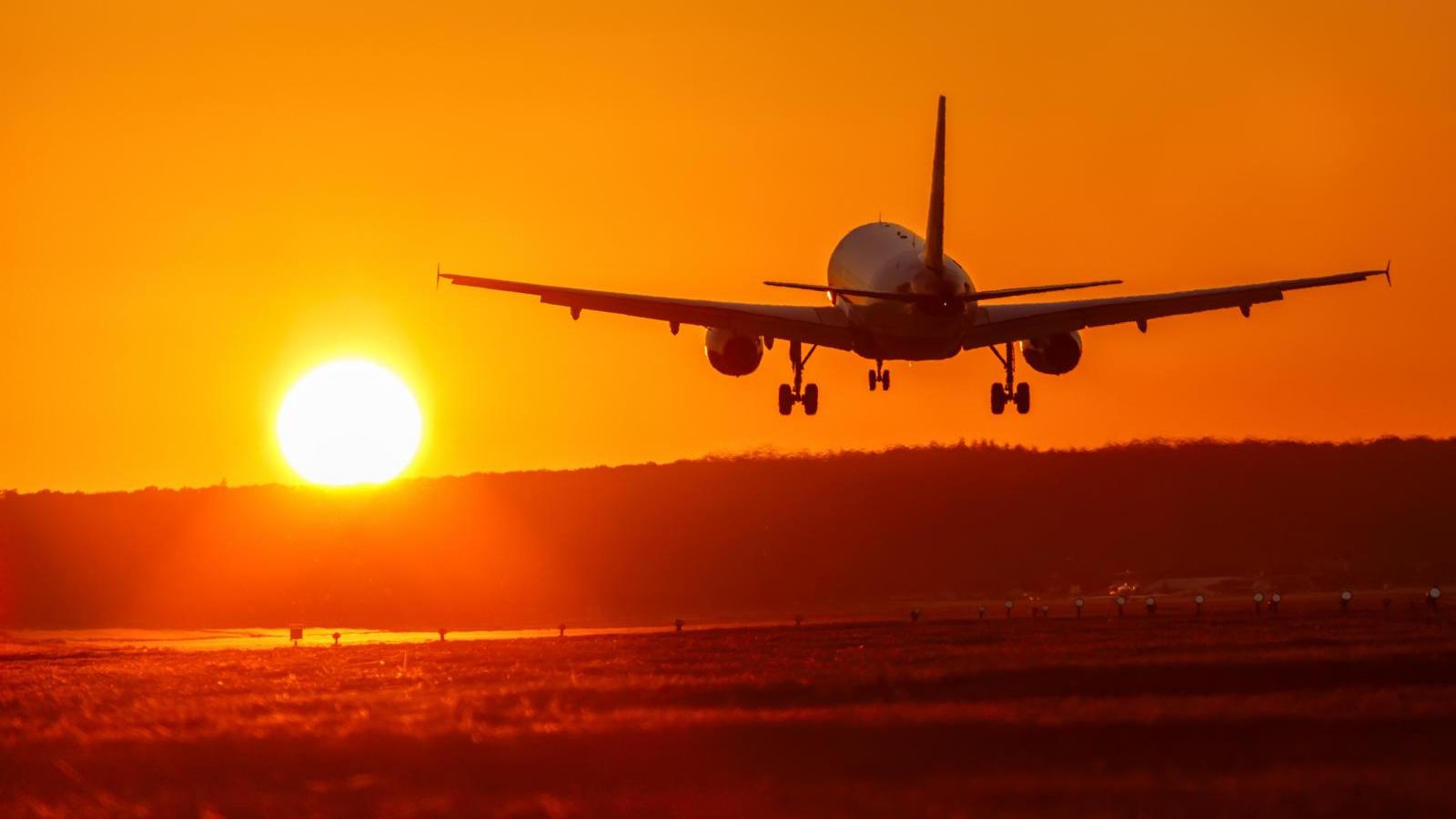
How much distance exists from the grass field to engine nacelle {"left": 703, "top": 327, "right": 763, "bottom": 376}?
10355 millimetres

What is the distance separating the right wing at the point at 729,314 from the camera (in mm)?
67125

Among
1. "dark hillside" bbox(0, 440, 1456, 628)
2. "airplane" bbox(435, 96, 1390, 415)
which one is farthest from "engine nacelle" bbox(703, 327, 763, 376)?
"dark hillside" bbox(0, 440, 1456, 628)

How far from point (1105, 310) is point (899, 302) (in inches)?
325

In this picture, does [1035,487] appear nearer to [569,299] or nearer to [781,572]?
[781,572]

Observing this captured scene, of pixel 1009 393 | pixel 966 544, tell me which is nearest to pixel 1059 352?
pixel 1009 393

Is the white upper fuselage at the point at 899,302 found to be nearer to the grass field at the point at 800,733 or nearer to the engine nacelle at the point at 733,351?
the engine nacelle at the point at 733,351

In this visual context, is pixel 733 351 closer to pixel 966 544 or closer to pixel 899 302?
pixel 899 302

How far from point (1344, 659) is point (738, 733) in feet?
60.2

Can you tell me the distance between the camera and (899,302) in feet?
211

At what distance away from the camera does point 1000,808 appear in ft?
97.8

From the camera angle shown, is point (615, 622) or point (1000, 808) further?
point (615, 622)

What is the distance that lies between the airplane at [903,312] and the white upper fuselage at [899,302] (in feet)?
0.14

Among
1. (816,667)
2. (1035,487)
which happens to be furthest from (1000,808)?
(1035,487)

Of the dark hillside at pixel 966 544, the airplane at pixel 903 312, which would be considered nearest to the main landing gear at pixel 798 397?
the airplane at pixel 903 312
